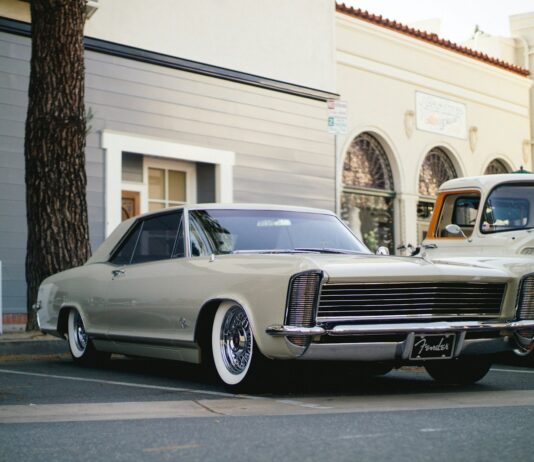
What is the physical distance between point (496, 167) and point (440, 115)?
3.24 m

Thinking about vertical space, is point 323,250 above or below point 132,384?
above

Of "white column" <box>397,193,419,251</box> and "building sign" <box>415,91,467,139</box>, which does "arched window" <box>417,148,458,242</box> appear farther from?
"building sign" <box>415,91,467,139</box>

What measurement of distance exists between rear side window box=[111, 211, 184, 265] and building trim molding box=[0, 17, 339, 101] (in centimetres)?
626


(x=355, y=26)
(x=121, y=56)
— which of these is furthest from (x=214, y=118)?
(x=355, y=26)

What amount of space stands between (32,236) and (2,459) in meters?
7.30

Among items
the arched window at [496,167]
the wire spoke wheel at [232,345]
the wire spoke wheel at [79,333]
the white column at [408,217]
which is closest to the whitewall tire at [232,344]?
the wire spoke wheel at [232,345]

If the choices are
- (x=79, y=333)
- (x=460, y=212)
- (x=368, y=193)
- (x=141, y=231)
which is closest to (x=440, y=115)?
(x=368, y=193)

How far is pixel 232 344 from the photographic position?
22.2 feet

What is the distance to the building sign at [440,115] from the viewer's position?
21719 mm

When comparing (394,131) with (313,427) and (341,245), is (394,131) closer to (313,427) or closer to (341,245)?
(341,245)

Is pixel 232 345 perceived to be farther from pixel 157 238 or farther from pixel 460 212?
pixel 460 212

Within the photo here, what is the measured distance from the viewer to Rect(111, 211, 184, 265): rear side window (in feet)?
25.8

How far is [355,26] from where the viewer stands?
20.0 m

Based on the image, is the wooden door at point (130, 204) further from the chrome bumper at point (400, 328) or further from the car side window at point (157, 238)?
the chrome bumper at point (400, 328)
